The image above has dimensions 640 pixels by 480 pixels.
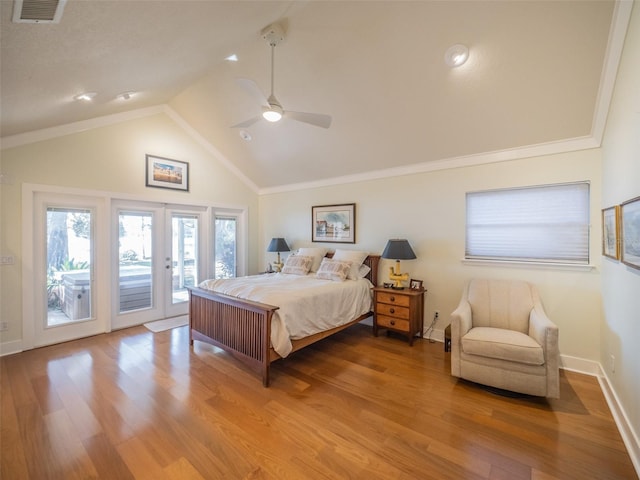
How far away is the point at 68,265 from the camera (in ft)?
12.1

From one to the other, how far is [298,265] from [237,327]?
1.74m

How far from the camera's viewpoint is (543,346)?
90.4 inches

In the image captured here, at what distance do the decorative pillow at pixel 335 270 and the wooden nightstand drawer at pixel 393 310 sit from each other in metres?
0.64

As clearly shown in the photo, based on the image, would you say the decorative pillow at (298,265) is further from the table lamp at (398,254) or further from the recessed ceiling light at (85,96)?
the recessed ceiling light at (85,96)

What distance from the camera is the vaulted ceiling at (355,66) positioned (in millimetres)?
1947

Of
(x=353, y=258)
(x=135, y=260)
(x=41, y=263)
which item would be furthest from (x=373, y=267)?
(x=41, y=263)

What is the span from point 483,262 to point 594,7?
243 centimetres

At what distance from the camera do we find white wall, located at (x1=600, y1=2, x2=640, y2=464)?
1795 millimetres

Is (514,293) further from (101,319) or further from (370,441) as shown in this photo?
(101,319)

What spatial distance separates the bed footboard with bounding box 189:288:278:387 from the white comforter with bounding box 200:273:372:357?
0.31 ft

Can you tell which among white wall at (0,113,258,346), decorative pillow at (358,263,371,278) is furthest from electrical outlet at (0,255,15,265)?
decorative pillow at (358,263,371,278)

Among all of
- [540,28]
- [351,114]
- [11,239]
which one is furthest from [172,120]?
[540,28]

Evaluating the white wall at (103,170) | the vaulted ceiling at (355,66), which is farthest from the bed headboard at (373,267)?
the white wall at (103,170)

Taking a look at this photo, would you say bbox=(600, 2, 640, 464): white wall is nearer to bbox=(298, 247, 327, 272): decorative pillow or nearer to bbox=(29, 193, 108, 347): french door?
bbox=(298, 247, 327, 272): decorative pillow
